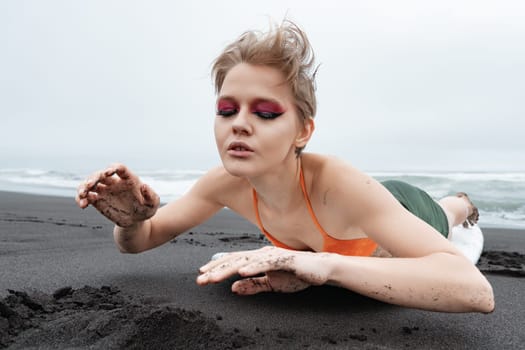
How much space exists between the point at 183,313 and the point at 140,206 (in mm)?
732

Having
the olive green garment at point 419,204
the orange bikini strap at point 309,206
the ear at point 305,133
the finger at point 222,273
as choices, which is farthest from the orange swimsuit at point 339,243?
the olive green garment at point 419,204

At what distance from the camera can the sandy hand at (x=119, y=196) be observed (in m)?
2.04

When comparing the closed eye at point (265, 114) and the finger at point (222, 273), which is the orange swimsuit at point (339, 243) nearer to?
the closed eye at point (265, 114)

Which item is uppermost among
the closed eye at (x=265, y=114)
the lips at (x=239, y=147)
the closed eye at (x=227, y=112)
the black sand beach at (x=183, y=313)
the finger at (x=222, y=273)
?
the closed eye at (x=227, y=112)

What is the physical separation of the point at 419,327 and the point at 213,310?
89 cm

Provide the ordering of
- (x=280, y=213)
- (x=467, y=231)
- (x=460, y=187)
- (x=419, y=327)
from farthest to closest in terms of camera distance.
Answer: (x=460, y=187) < (x=467, y=231) < (x=280, y=213) < (x=419, y=327)

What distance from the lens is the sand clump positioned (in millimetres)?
1600

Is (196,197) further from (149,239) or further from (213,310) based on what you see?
(213,310)

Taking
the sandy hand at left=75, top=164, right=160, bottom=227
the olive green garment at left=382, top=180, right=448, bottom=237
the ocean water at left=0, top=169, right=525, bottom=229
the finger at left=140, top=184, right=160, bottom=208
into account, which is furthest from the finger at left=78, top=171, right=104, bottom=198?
the ocean water at left=0, top=169, right=525, bottom=229

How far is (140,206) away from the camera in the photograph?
2352mm

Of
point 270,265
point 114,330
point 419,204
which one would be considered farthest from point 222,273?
point 419,204

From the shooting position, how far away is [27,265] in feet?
9.52

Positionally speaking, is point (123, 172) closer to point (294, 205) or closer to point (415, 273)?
point (294, 205)

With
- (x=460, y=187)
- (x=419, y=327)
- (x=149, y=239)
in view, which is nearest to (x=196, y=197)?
(x=149, y=239)
